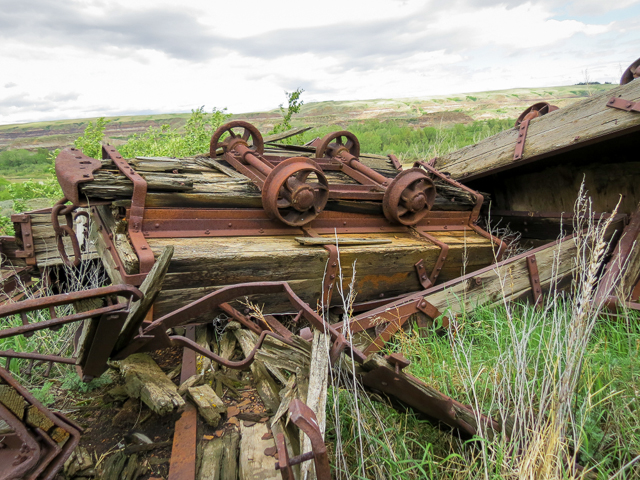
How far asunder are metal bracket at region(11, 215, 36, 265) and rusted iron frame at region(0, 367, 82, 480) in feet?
9.76

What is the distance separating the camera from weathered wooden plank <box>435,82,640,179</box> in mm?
3281

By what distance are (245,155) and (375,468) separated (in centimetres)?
279

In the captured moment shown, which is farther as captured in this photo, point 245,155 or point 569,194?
point 569,194

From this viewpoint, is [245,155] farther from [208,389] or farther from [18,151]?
[18,151]

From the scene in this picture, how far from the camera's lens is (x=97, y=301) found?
1614 mm

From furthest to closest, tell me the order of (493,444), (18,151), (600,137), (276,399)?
(18,151)
(600,137)
(276,399)
(493,444)

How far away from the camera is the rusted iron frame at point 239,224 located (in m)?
2.87

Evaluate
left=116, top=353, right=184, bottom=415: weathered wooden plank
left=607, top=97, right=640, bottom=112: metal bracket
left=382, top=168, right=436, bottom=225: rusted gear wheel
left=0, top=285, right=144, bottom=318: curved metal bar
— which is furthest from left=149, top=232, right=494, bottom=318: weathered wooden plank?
left=607, top=97, right=640, bottom=112: metal bracket

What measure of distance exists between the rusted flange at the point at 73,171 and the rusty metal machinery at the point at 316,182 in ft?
3.75

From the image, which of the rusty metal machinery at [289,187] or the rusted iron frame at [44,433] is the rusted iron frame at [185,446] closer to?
the rusted iron frame at [44,433]

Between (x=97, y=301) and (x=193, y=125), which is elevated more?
(x=193, y=125)

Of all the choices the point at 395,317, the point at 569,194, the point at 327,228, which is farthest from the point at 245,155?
the point at 569,194

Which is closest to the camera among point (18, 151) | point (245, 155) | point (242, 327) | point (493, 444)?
point (493, 444)

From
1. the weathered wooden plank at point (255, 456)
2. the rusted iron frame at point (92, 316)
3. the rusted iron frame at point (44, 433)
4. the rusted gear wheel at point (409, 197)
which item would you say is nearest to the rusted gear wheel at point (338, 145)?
the rusted gear wheel at point (409, 197)
